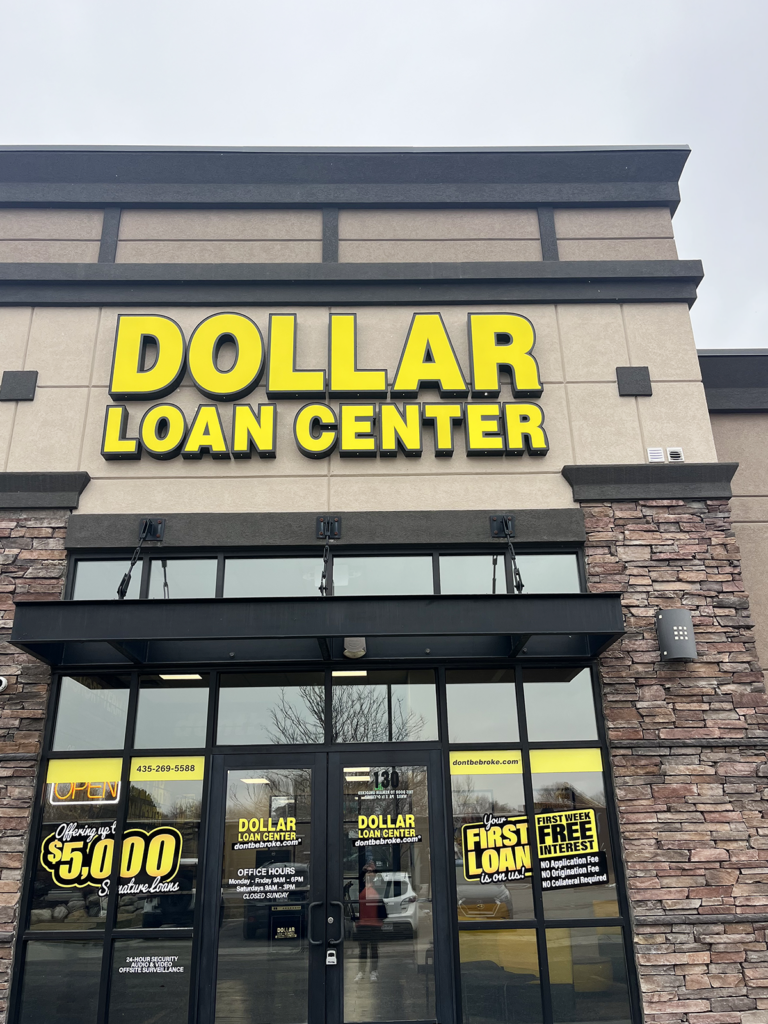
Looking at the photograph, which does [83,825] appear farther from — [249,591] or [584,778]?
[584,778]

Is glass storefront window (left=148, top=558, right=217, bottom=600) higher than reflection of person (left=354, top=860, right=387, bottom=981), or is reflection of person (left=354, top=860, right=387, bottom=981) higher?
glass storefront window (left=148, top=558, right=217, bottom=600)

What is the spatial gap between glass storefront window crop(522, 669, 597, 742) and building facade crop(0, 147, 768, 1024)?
40 mm

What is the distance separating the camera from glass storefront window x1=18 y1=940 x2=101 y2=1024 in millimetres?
6461

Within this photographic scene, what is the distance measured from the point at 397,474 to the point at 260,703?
2922mm

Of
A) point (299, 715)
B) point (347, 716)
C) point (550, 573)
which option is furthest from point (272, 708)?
point (550, 573)

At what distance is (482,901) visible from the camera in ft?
22.3

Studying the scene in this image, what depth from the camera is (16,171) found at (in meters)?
9.38

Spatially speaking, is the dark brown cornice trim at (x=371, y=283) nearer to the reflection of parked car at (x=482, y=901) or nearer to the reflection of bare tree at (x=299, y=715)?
the reflection of bare tree at (x=299, y=715)

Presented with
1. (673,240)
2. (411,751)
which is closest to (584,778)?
(411,751)

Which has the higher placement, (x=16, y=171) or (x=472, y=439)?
(x=16, y=171)

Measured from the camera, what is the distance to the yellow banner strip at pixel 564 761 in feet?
23.7

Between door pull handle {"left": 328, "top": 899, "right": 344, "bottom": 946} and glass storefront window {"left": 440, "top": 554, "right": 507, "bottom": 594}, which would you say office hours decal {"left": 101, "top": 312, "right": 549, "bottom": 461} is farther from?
door pull handle {"left": 328, "top": 899, "right": 344, "bottom": 946}

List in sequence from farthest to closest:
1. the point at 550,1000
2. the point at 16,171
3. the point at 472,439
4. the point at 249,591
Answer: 1. the point at 16,171
2. the point at 472,439
3. the point at 249,591
4. the point at 550,1000

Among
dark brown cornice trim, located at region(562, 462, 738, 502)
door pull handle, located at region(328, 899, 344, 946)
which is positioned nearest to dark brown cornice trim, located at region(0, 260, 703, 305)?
dark brown cornice trim, located at region(562, 462, 738, 502)
